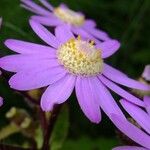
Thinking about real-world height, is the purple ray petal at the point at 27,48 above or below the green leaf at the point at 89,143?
above

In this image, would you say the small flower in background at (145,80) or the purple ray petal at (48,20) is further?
the purple ray petal at (48,20)

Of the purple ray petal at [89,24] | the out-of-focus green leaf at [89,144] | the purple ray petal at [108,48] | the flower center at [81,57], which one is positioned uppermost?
the purple ray petal at [108,48]

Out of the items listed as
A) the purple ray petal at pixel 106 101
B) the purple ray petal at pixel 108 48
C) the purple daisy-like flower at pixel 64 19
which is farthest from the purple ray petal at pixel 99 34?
Result: the purple ray petal at pixel 106 101

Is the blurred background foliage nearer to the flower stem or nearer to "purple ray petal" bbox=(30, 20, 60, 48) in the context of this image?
"purple ray petal" bbox=(30, 20, 60, 48)

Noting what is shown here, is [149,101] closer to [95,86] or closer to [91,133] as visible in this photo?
[95,86]

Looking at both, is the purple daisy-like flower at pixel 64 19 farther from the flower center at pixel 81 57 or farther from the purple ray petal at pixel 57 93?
the purple ray petal at pixel 57 93

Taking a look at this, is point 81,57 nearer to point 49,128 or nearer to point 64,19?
point 49,128

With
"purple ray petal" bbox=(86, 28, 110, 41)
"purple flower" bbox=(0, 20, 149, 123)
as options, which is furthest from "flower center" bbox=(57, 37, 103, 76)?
"purple ray petal" bbox=(86, 28, 110, 41)

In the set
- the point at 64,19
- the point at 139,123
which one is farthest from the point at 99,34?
the point at 139,123
